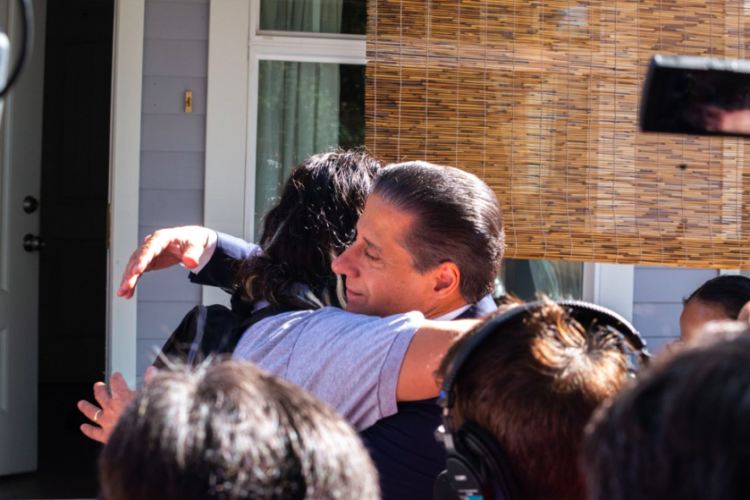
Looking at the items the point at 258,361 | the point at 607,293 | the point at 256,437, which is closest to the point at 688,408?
the point at 256,437

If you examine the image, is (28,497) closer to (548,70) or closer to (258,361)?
(258,361)

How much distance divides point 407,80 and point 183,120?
1.10m

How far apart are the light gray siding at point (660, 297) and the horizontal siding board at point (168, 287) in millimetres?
2251

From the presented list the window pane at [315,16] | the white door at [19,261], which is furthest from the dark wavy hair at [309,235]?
the white door at [19,261]

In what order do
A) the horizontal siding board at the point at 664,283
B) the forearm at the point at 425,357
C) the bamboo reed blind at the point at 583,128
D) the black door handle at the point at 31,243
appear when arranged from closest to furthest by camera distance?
the forearm at the point at 425,357 < the bamboo reed blind at the point at 583,128 < the horizontal siding board at the point at 664,283 < the black door handle at the point at 31,243

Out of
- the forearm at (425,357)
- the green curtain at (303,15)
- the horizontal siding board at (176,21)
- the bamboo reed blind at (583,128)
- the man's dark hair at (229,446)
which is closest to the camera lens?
the man's dark hair at (229,446)

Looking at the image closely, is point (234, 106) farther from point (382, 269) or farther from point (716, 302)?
point (716, 302)

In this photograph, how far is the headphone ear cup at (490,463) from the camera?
0.96 m

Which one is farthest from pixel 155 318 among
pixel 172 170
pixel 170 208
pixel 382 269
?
pixel 382 269

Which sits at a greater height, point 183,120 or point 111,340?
point 183,120

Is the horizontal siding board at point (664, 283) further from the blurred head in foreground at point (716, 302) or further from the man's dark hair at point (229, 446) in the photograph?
the man's dark hair at point (229, 446)

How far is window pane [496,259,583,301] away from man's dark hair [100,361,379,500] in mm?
3253

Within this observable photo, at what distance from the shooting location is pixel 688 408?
1.74 ft

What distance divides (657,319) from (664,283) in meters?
0.20
